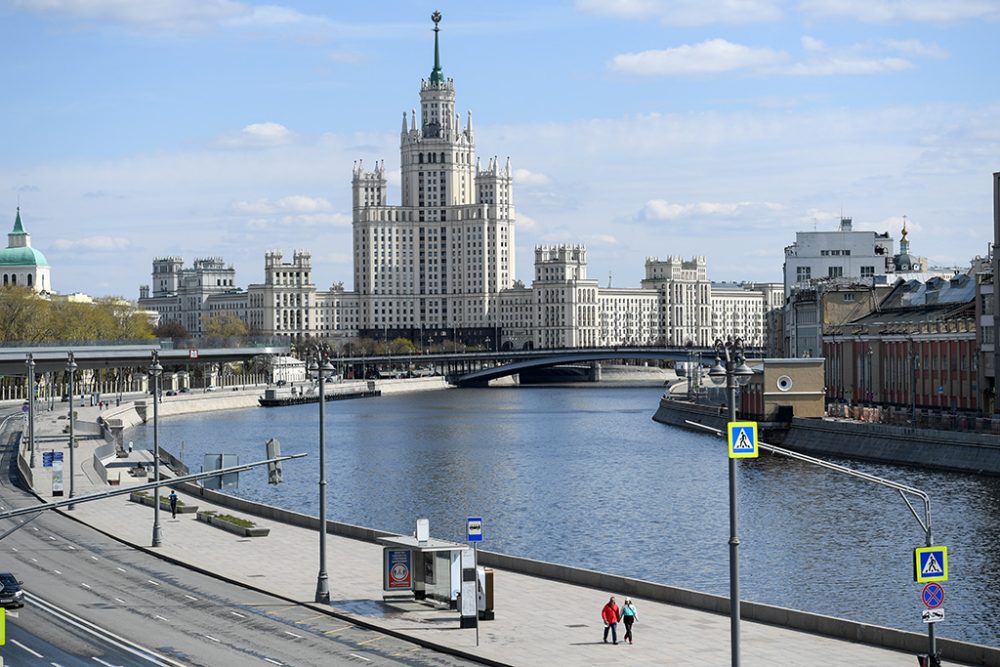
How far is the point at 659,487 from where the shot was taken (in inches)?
3019

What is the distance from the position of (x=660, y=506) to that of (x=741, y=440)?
40.4 metres

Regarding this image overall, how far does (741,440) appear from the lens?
1115 inches

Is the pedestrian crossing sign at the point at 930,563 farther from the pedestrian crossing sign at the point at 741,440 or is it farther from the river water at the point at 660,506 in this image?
the river water at the point at 660,506

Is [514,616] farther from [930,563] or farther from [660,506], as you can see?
[660,506]

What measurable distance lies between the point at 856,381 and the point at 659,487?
36.3 m

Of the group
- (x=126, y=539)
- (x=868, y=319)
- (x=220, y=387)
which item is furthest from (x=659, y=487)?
(x=220, y=387)

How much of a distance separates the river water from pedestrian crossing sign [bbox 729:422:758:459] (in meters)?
13.9

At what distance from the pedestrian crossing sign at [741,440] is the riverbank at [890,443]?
37.1 m

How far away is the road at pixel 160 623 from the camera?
1298 inches

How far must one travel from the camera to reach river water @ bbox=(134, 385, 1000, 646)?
1855 inches

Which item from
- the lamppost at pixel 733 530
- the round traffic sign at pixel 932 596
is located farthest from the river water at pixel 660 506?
the lamppost at pixel 733 530

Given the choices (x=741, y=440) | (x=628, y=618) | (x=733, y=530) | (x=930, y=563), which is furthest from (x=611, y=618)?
(x=930, y=563)

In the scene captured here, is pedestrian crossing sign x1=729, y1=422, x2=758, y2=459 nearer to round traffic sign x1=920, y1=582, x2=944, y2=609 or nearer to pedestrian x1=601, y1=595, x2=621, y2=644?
round traffic sign x1=920, y1=582, x2=944, y2=609

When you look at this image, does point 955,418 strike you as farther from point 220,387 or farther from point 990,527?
point 220,387
